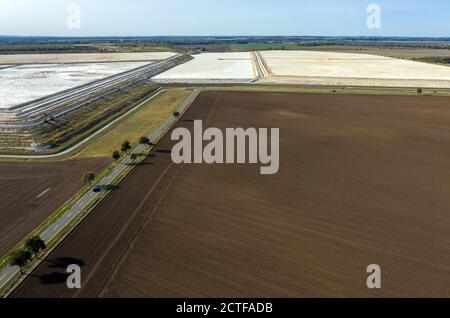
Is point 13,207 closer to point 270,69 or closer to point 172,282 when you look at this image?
point 172,282

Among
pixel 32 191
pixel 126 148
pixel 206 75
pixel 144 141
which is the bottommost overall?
pixel 32 191

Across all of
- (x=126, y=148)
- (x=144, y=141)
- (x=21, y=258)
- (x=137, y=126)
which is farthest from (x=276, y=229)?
(x=137, y=126)

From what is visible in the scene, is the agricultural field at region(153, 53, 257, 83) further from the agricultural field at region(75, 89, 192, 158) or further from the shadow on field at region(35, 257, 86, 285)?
the shadow on field at region(35, 257, 86, 285)

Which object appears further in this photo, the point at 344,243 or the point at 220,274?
the point at 344,243

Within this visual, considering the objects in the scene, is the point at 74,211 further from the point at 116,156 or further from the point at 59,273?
the point at 116,156

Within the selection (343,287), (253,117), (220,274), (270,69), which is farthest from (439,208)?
(270,69)

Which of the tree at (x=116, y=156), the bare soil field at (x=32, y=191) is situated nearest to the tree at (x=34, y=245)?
the bare soil field at (x=32, y=191)
